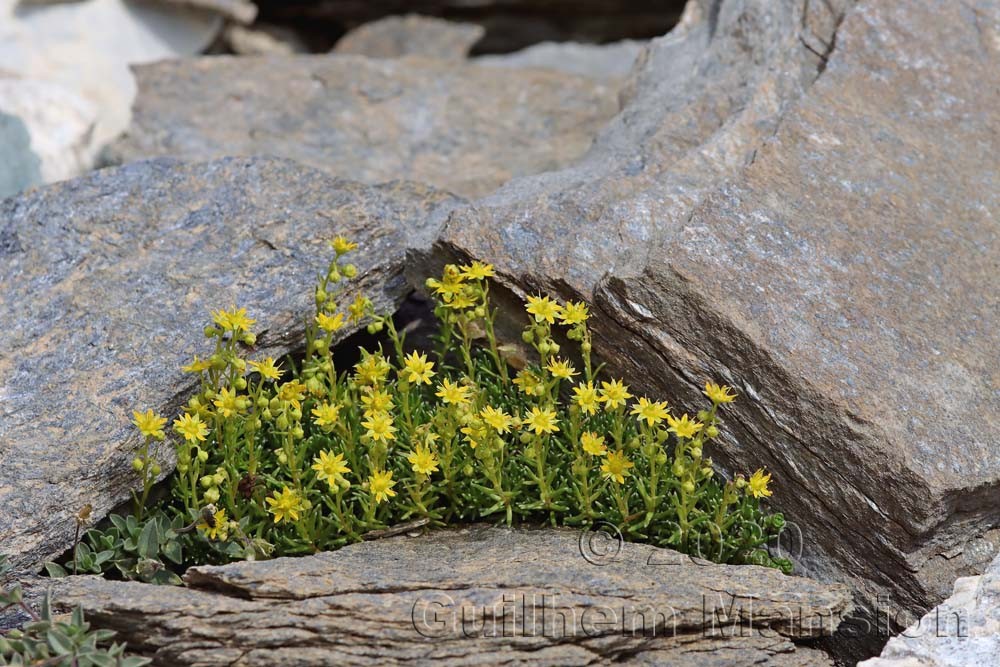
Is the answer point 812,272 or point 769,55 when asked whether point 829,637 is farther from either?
point 769,55

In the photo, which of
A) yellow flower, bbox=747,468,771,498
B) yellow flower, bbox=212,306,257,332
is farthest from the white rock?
yellow flower, bbox=747,468,771,498

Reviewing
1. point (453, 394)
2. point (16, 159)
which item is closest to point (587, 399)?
point (453, 394)

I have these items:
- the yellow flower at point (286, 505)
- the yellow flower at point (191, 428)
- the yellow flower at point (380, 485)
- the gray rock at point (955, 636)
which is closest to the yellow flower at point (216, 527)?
the yellow flower at point (286, 505)

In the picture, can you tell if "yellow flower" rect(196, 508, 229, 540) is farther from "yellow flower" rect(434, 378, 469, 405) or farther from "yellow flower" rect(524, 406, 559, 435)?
"yellow flower" rect(524, 406, 559, 435)

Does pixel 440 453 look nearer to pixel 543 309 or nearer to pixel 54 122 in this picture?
pixel 543 309

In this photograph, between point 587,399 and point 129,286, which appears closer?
point 587,399

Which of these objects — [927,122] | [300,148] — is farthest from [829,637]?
[300,148]
